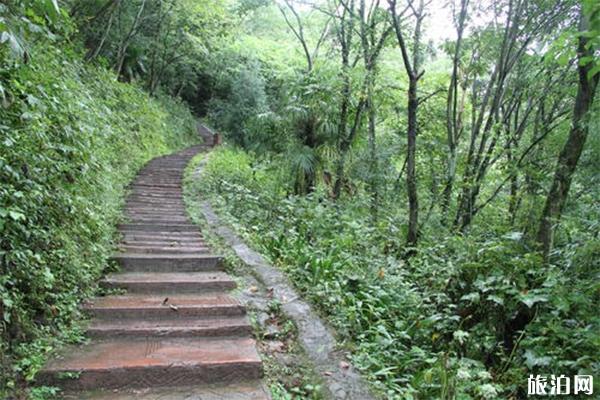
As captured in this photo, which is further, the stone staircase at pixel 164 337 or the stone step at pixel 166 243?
the stone step at pixel 166 243

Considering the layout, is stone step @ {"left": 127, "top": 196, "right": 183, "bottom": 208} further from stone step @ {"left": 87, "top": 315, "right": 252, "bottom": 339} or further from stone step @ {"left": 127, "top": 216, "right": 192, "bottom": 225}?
stone step @ {"left": 87, "top": 315, "right": 252, "bottom": 339}

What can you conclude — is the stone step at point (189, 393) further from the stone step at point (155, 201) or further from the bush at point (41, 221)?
the stone step at point (155, 201)

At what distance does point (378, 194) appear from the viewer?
34.1 ft

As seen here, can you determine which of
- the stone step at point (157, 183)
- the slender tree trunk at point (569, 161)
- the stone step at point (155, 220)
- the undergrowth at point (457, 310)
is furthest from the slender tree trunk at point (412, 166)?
the stone step at point (157, 183)

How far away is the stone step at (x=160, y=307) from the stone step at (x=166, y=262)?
27.1 inches

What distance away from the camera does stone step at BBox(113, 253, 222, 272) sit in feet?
15.6

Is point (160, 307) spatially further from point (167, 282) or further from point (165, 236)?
point (165, 236)

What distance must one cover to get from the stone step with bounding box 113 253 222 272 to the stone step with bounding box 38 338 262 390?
1.54 meters

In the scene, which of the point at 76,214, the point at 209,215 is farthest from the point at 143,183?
Answer: the point at 76,214

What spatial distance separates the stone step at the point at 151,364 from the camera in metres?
2.81

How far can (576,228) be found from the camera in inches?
203

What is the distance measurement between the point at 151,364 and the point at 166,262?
2053 millimetres

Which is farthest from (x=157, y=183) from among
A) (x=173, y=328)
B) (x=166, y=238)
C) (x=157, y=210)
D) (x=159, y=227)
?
(x=173, y=328)

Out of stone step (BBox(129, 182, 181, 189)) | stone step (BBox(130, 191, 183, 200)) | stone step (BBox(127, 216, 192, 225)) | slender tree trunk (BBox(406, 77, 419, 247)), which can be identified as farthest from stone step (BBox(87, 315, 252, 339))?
stone step (BBox(129, 182, 181, 189))
